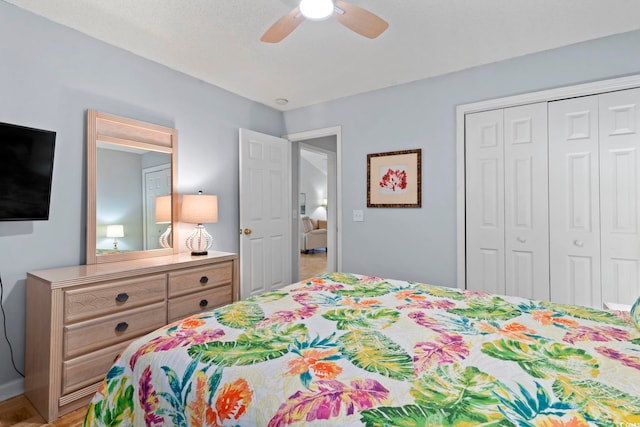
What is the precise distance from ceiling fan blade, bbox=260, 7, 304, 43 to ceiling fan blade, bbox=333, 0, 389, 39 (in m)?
0.20

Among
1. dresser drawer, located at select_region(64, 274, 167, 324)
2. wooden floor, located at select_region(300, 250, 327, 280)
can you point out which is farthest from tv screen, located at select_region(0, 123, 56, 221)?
wooden floor, located at select_region(300, 250, 327, 280)

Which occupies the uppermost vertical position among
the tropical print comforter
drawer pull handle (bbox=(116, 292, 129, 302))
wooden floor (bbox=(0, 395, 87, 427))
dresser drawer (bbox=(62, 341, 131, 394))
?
the tropical print comforter

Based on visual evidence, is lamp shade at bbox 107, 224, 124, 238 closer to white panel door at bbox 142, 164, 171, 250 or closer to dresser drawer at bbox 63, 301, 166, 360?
white panel door at bbox 142, 164, 171, 250

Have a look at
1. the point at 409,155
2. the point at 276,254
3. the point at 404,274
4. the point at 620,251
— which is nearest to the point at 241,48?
the point at 409,155

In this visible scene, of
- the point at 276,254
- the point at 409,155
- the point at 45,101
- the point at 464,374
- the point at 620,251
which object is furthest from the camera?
the point at 276,254

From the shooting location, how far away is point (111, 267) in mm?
2312

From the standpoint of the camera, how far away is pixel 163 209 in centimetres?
290

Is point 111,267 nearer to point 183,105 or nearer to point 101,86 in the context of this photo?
point 101,86

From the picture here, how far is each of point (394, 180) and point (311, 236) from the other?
5232mm

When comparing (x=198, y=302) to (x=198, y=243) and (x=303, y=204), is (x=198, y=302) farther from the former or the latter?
(x=303, y=204)

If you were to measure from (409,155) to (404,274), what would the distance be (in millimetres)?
1176

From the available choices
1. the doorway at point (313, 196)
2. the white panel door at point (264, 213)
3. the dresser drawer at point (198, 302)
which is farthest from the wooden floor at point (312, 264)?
the dresser drawer at point (198, 302)

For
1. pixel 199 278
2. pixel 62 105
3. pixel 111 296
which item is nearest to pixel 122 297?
pixel 111 296

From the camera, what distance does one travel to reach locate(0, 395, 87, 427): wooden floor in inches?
73.7
